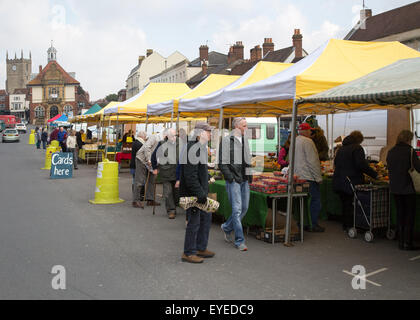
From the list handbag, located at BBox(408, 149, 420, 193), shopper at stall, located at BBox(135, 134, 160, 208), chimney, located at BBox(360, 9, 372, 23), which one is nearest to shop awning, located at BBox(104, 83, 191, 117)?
shopper at stall, located at BBox(135, 134, 160, 208)

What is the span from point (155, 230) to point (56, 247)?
6.62 feet

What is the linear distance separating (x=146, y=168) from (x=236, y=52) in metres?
46.4

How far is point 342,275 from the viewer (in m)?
5.70

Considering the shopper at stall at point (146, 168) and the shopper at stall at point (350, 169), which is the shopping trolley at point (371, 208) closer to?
the shopper at stall at point (350, 169)

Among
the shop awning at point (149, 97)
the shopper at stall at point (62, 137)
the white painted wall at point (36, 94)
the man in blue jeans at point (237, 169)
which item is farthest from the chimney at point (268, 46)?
the white painted wall at point (36, 94)

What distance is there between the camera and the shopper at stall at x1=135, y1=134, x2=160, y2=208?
11047 millimetres

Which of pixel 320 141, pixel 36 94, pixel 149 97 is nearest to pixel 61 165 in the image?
pixel 149 97

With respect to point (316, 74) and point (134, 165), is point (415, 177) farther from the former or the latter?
point (134, 165)

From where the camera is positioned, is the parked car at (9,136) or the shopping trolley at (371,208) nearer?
the shopping trolley at (371,208)

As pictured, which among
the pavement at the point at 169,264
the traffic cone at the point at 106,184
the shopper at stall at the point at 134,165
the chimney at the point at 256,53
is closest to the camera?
the pavement at the point at 169,264

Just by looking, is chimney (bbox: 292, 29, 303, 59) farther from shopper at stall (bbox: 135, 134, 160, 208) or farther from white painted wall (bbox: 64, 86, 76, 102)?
white painted wall (bbox: 64, 86, 76, 102)

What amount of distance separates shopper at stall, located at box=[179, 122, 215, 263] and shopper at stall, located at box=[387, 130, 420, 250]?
3000mm

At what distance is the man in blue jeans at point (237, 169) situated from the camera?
6.75 m

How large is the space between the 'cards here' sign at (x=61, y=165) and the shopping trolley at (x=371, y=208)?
1303cm
